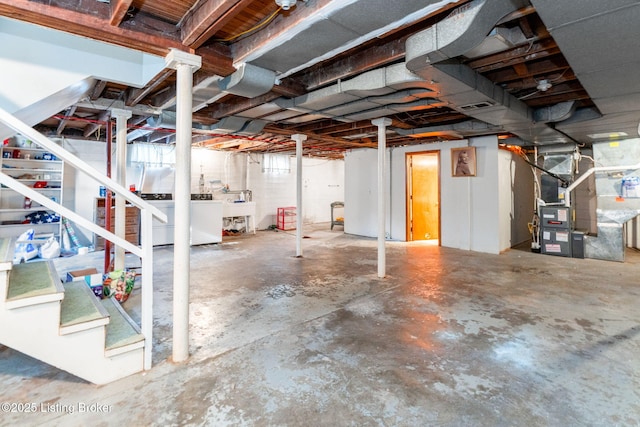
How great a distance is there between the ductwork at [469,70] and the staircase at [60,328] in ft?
8.75

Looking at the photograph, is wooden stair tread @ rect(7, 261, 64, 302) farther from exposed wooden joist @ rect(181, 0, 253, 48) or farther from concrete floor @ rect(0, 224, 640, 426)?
exposed wooden joist @ rect(181, 0, 253, 48)

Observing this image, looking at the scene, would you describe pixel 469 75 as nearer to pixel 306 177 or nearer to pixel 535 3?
pixel 535 3

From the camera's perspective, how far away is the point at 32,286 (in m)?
1.82

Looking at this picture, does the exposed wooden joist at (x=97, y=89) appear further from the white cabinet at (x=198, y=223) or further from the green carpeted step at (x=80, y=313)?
the white cabinet at (x=198, y=223)

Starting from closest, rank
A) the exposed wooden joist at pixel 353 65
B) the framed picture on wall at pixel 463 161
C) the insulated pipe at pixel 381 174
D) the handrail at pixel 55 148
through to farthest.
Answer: the handrail at pixel 55 148, the exposed wooden joist at pixel 353 65, the insulated pipe at pixel 381 174, the framed picture on wall at pixel 463 161

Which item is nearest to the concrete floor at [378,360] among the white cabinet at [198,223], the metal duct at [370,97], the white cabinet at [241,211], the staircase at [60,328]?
the staircase at [60,328]

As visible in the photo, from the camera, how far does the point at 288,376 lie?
6.73ft

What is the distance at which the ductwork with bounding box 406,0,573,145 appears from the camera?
185 centimetres

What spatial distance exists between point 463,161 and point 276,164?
18.5 feet

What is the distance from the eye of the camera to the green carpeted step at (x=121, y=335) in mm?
1987

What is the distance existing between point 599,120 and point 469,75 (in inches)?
98.7

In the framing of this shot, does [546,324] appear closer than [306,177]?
Yes

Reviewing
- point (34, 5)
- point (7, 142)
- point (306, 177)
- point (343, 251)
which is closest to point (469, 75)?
point (34, 5)

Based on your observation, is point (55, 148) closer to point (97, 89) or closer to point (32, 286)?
point (32, 286)
